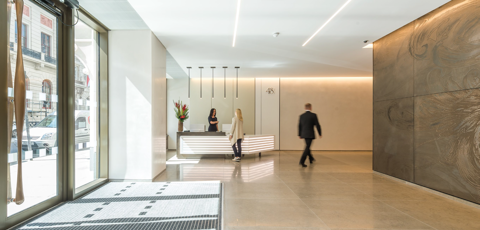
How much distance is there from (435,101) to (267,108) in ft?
22.5

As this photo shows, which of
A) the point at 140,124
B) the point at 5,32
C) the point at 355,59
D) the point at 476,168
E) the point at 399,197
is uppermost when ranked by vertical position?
the point at 355,59

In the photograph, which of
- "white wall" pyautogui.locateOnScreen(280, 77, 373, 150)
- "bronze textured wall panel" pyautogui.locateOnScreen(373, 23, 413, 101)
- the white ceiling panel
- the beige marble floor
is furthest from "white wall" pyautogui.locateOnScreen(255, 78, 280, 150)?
"bronze textured wall panel" pyautogui.locateOnScreen(373, 23, 413, 101)

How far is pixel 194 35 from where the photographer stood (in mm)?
5402

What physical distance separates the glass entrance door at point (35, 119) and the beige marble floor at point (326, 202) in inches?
85.7

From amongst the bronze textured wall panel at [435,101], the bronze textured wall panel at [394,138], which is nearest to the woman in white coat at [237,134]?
the bronze textured wall panel at [394,138]

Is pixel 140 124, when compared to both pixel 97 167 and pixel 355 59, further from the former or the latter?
pixel 355 59

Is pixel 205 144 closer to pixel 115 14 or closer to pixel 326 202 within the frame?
pixel 115 14

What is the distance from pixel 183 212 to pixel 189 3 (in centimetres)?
293

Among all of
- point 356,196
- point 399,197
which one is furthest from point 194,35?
point 399,197

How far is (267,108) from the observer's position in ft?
35.5

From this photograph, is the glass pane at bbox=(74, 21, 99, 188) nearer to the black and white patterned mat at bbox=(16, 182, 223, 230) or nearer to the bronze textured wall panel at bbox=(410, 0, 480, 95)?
the black and white patterned mat at bbox=(16, 182, 223, 230)

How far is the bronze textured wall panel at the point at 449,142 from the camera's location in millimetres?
3641

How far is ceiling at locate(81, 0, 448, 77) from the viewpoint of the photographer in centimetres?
404

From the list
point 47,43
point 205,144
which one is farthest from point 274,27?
point 205,144
